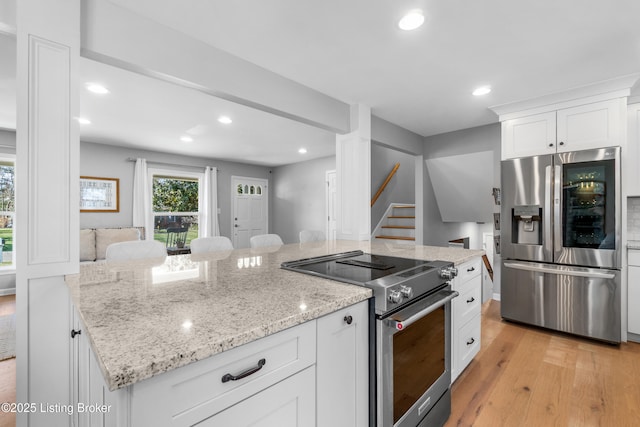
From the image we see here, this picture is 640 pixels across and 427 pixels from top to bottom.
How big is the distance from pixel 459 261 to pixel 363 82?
1.78 metres

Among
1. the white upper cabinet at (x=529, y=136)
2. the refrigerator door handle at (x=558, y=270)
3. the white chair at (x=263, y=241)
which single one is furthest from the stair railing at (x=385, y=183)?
the white chair at (x=263, y=241)

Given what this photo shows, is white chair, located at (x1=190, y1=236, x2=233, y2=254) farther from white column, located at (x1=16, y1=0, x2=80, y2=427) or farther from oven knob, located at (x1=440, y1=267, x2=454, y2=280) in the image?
oven knob, located at (x1=440, y1=267, x2=454, y2=280)

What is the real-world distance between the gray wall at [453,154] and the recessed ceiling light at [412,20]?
2645mm

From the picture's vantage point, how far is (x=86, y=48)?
5.28 ft

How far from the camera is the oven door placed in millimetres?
1204

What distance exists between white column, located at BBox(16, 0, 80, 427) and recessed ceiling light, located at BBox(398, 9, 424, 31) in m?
1.82

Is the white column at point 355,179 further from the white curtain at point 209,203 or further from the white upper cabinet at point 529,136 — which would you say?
the white curtain at point 209,203

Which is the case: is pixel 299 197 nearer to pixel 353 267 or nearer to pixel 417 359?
pixel 353 267

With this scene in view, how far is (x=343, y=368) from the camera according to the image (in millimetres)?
1087

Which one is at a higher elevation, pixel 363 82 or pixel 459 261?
pixel 363 82

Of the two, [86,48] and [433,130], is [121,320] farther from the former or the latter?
[433,130]

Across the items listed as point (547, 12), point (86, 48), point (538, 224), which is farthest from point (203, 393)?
point (538, 224)

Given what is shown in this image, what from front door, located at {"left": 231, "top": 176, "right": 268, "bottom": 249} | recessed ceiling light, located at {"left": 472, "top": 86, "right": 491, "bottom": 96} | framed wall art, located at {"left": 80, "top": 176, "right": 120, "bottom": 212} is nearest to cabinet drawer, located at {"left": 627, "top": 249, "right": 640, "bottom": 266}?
recessed ceiling light, located at {"left": 472, "top": 86, "right": 491, "bottom": 96}

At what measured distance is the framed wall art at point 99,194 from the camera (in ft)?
16.0
